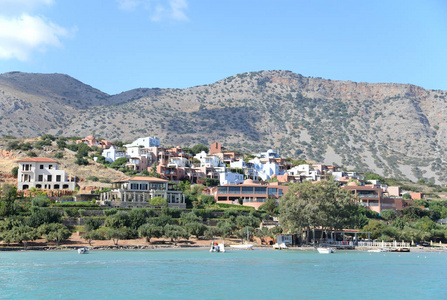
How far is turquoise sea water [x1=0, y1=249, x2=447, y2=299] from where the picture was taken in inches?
1662

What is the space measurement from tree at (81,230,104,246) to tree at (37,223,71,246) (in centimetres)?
254

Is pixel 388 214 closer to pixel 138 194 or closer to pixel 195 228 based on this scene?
pixel 195 228

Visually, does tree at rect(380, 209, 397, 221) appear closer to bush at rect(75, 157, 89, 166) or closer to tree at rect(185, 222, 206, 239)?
tree at rect(185, 222, 206, 239)

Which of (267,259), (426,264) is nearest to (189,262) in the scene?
(267,259)

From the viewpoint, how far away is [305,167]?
6127 inches

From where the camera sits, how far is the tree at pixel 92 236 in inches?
3149

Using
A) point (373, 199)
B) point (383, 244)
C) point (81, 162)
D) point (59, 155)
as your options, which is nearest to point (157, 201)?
point (81, 162)

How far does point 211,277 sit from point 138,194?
175 feet

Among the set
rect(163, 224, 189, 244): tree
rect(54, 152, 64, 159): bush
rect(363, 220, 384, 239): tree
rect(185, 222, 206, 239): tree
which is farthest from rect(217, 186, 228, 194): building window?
rect(54, 152, 64, 159): bush

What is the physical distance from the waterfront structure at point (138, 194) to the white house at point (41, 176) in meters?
11.0

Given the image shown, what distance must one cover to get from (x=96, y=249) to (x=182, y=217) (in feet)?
60.4

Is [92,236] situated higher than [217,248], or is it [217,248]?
[92,236]

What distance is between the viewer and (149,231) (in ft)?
269

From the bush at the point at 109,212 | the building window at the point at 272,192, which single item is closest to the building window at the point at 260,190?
the building window at the point at 272,192
